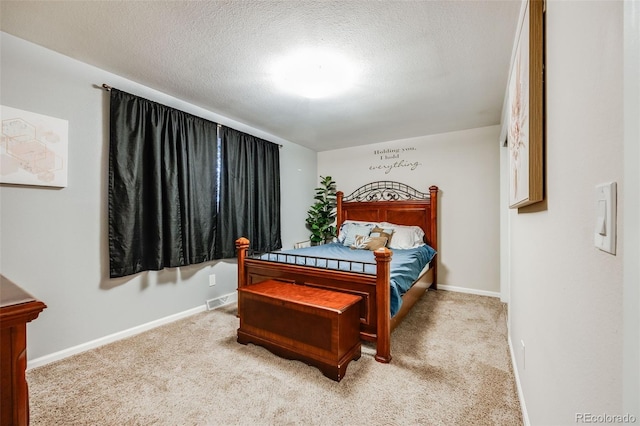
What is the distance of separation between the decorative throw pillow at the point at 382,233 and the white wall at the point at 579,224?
8.37 ft

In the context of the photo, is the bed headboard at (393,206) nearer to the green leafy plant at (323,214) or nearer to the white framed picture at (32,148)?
the green leafy plant at (323,214)

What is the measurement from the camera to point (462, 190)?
3.95m

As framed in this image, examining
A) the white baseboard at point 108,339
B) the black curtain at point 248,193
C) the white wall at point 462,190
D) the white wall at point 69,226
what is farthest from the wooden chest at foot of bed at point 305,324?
the white wall at point 462,190

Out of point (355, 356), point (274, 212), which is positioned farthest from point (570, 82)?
point (274, 212)

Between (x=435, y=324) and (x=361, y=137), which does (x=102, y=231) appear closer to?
(x=435, y=324)

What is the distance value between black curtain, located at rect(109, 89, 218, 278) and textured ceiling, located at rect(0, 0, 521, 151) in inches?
12.2

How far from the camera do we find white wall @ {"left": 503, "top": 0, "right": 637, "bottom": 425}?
1.76ft

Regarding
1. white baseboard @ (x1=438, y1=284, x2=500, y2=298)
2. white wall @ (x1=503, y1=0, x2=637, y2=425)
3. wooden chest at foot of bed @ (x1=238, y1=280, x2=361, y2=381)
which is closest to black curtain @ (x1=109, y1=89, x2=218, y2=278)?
wooden chest at foot of bed @ (x1=238, y1=280, x2=361, y2=381)

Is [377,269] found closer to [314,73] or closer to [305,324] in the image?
[305,324]

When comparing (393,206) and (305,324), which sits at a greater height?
(393,206)

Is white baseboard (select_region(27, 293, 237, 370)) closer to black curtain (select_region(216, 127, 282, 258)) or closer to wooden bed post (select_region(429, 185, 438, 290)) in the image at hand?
black curtain (select_region(216, 127, 282, 258))

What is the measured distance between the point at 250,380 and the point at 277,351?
33 cm

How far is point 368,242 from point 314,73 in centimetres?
224

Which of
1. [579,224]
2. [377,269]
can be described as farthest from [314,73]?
[579,224]
